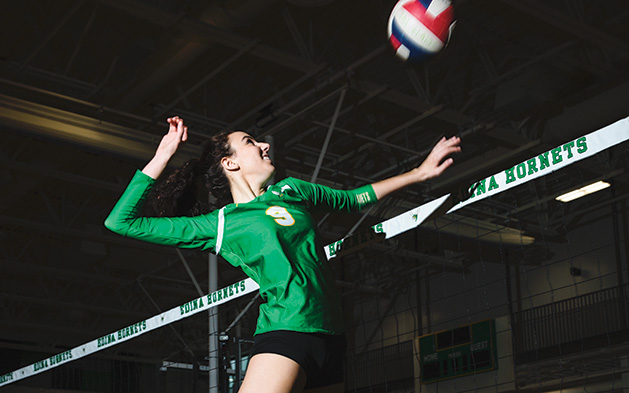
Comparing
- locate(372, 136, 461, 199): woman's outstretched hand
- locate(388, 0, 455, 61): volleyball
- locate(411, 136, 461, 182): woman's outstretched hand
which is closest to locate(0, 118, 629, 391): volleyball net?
locate(388, 0, 455, 61): volleyball

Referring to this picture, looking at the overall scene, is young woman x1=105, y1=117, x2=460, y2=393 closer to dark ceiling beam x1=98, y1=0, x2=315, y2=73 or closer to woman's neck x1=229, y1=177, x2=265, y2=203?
woman's neck x1=229, y1=177, x2=265, y2=203

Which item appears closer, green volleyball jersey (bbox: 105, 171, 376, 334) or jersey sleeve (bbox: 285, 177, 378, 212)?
green volleyball jersey (bbox: 105, 171, 376, 334)

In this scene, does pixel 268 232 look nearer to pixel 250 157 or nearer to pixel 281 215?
pixel 281 215

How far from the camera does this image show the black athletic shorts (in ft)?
8.93

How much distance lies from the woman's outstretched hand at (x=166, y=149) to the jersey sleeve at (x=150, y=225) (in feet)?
0.11

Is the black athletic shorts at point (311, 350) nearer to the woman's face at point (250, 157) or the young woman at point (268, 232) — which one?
the young woman at point (268, 232)

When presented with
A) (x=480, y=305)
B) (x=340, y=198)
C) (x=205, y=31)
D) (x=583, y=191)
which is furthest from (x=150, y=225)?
(x=480, y=305)

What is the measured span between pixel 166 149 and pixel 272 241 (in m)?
0.63

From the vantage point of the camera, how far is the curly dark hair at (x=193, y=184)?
340 centimetres

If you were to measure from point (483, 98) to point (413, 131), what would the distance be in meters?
1.71

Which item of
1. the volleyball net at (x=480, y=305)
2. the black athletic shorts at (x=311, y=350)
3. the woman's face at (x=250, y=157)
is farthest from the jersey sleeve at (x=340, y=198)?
the volleyball net at (x=480, y=305)

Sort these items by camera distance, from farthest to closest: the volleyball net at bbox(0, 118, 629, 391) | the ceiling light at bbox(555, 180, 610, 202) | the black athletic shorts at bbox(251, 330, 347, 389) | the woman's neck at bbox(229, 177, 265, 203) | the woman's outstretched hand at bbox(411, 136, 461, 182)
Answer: the ceiling light at bbox(555, 180, 610, 202), the volleyball net at bbox(0, 118, 629, 391), the woman's outstretched hand at bbox(411, 136, 461, 182), the woman's neck at bbox(229, 177, 265, 203), the black athletic shorts at bbox(251, 330, 347, 389)

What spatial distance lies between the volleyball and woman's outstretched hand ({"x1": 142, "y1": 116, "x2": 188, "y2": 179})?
2.12 metres

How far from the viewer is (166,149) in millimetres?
3230
